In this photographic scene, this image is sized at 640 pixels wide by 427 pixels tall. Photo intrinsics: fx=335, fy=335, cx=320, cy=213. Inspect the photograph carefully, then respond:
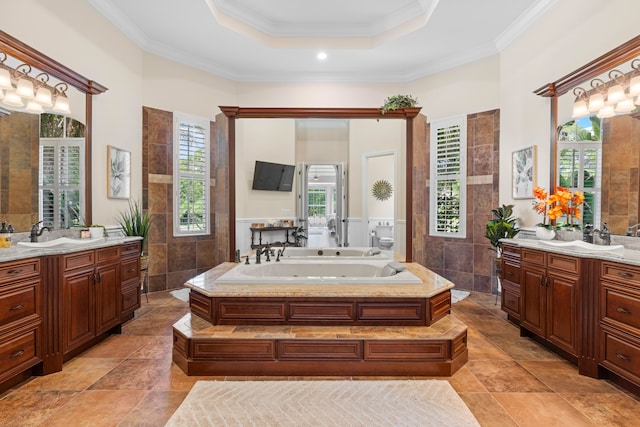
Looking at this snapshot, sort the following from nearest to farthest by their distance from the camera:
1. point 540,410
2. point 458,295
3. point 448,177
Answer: point 540,410, point 458,295, point 448,177

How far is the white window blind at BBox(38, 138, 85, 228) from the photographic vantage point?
2.92m

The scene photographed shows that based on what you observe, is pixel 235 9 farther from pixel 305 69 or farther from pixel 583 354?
pixel 583 354

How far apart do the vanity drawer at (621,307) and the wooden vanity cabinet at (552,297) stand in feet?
0.62

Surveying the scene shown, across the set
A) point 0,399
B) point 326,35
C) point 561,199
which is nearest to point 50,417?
point 0,399

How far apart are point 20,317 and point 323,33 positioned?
14.5 feet

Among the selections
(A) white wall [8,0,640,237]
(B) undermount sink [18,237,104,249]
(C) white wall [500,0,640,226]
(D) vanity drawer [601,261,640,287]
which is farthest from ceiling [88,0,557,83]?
(D) vanity drawer [601,261,640,287]

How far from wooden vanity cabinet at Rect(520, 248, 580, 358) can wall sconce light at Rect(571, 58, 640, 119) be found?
1285 millimetres

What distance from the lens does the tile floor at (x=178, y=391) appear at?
6.29ft

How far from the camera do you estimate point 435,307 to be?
2.62m

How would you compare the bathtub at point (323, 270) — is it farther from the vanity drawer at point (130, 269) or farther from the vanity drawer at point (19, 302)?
the vanity drawer at point (19, 302)

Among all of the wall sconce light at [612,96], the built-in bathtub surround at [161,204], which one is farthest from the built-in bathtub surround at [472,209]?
the built-in bathtub surround at [161,204]

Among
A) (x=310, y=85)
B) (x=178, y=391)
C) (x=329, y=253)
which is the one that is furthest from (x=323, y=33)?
(x=178, y=391)

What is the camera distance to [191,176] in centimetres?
491

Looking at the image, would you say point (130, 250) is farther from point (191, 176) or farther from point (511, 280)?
point (511, 280)
